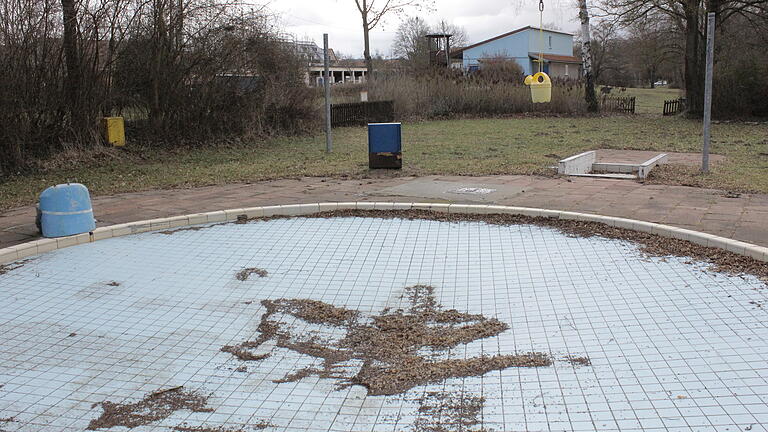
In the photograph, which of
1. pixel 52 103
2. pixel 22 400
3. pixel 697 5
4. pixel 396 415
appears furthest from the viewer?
pixel 697 5

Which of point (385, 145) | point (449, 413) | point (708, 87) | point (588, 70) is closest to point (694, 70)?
point (588, 70)

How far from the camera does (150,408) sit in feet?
10.1

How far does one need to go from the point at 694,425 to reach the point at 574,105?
2089 centimetres

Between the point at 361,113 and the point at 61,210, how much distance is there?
14265 millimetres

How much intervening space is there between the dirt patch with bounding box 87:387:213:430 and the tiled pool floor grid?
6cm

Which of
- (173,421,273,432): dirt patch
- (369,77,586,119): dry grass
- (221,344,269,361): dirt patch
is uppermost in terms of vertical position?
(369,77,586,119): dry grass

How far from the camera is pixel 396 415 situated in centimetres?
295

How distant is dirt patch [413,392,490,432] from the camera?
9.23ft

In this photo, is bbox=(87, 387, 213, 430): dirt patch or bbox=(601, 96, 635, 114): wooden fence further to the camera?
bbox=(601, 96, 635, 114): wooden fence

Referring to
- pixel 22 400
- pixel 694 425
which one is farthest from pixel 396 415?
pixel 22 400

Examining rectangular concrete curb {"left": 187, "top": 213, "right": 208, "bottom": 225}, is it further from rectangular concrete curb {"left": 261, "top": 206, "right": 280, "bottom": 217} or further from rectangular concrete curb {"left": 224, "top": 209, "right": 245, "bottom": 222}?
rectangular concrete curb {"left": 261, "top": 206, "right": 280, "bottom": 217}

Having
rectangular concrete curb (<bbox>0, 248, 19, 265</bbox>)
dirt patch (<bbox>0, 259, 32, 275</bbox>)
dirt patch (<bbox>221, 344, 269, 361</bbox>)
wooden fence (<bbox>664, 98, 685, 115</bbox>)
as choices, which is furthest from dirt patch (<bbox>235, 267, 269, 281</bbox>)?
wooden fence (<bbox>664, 98, 685, 115</bbox>)

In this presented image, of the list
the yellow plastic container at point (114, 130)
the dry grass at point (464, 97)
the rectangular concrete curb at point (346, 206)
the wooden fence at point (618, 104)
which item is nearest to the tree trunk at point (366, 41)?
the dry grass at point (464, 97)

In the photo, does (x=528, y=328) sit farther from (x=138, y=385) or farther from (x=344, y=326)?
(x=138, y=385)
